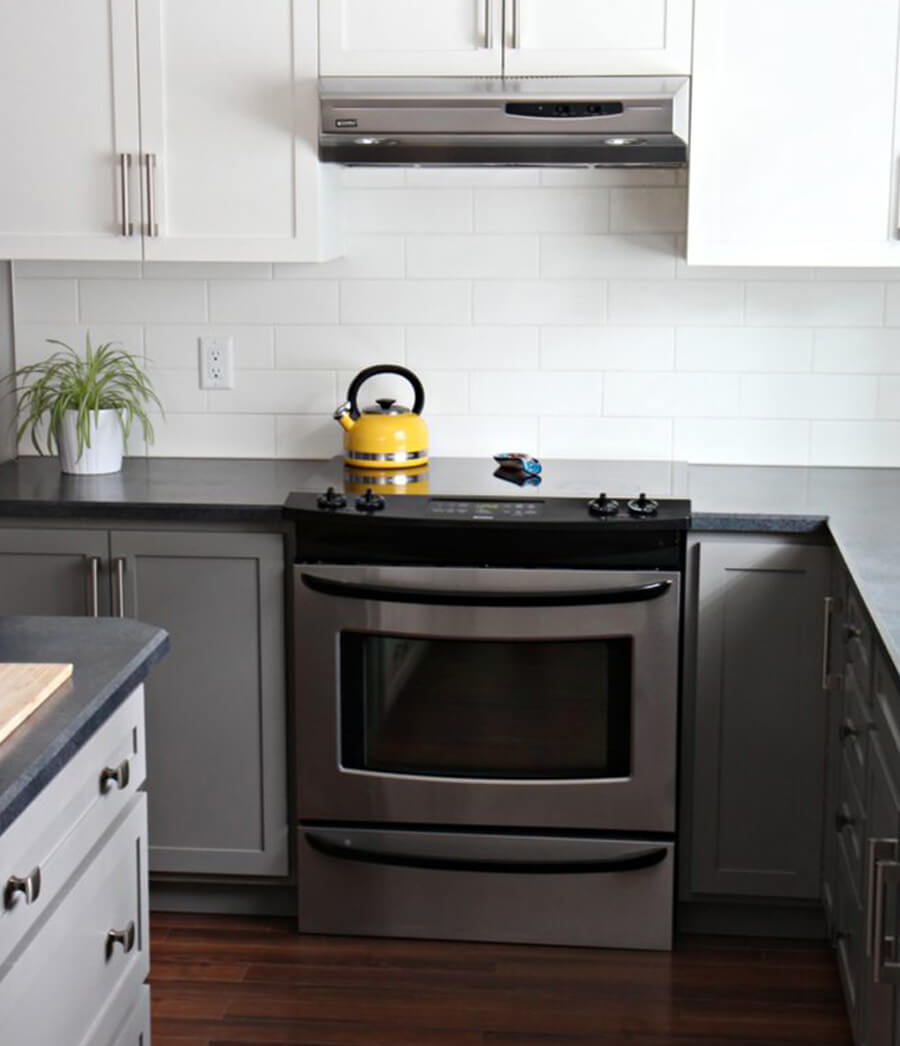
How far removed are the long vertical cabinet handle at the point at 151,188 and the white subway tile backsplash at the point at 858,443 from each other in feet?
5.20

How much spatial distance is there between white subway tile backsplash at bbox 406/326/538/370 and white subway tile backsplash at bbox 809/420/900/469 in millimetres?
697

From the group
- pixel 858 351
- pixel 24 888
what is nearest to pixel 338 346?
pixel 858 351

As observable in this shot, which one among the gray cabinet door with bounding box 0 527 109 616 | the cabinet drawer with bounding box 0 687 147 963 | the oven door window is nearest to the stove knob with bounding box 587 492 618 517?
the oven door window

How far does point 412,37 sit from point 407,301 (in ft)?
2.18

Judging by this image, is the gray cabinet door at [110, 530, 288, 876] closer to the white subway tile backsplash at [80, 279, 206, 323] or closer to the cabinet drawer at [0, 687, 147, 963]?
the white subway tile backsplash at [80, 279, 206, 323]

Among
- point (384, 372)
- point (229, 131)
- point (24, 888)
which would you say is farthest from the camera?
point (384, 372)

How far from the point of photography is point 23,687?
204cm

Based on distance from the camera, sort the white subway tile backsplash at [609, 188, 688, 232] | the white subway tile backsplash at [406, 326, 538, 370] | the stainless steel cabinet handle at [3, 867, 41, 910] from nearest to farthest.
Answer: the stainless steel cabinet handle at [3, 867, 41, 910] → the white subway tile backsplash at [609, 188, 688, 232] → the white subway tile backsplash at [406, 326, 538, 370]

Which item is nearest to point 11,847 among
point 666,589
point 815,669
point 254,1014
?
point 254,1014

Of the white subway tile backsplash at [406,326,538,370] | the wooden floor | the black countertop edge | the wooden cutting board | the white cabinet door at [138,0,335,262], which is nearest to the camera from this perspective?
the wooden cutting board

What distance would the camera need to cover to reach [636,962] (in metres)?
3.42

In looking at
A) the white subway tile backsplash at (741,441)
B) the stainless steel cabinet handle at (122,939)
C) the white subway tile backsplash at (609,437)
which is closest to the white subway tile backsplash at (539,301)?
the white subway tile backsplash at (609,437)

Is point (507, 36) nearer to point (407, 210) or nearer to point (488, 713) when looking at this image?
point (407, 210)

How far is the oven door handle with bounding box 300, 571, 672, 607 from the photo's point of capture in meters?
3.31
